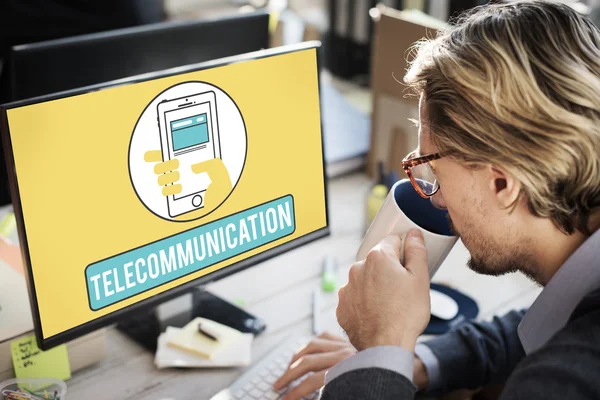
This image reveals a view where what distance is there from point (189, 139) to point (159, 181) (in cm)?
8

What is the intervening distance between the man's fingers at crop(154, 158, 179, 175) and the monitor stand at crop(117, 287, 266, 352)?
→ 0.94ft

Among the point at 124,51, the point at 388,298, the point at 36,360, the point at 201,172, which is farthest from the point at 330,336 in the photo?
the point at 124,51

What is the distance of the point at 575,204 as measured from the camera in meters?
0.90

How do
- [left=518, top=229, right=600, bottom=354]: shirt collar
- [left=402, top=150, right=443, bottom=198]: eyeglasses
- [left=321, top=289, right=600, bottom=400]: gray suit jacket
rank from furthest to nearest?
[left=402, top=150, right=443, bottom=198]: eyeglasses < [left=518, top=229, right=600, bottom=354]: shirt collar < [left=321, top=289, right=600, bottom=400]: gray suit jacket

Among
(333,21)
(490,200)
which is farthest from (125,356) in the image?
(333,21)

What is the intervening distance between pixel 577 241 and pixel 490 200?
0.43 ft

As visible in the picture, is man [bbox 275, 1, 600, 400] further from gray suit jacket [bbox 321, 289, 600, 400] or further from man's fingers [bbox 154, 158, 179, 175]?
man's fingers [bbox 154, 158, 179, 175]

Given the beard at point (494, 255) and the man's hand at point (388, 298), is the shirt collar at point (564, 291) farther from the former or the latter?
the man's hand at point (388, 298)

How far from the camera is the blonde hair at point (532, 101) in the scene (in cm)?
84

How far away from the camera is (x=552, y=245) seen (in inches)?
37.2

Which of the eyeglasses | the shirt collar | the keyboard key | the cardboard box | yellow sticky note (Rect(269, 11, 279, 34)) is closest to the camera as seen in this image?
the shirt collar

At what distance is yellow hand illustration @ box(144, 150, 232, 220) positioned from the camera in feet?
3.48

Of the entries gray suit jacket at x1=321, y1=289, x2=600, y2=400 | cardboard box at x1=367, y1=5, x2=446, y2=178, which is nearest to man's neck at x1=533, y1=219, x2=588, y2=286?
gray suit jacket at x1=321, y1=289, x2=600, y2=400

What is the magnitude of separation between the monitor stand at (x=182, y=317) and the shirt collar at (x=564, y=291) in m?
0.50
